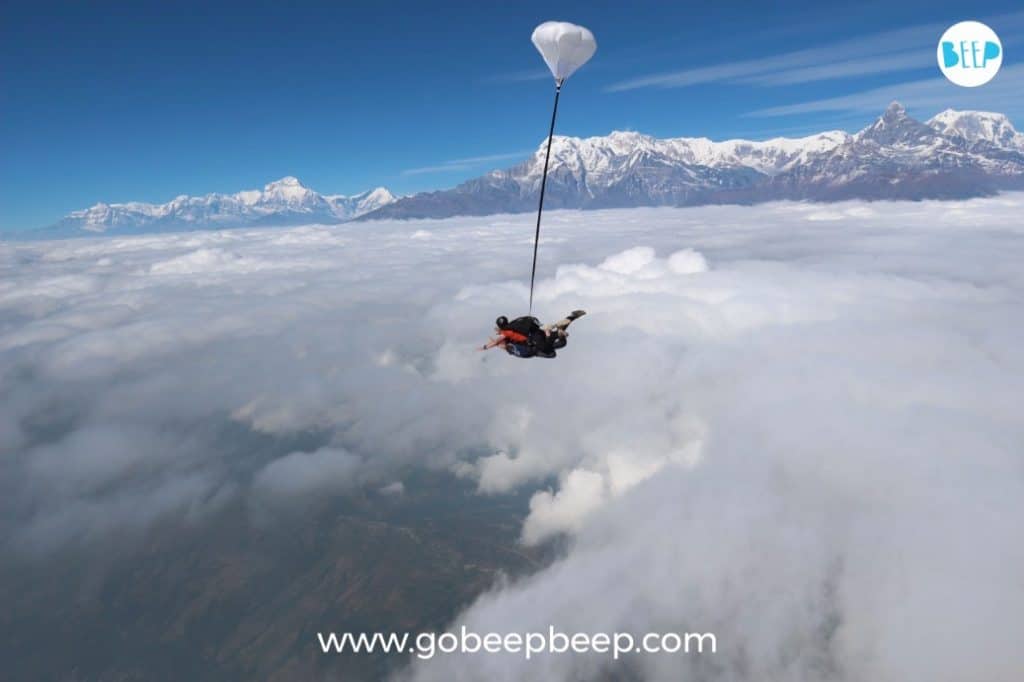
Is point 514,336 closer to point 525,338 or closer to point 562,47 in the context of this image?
point 525,338

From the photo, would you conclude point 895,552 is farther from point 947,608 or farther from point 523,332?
point 523,332

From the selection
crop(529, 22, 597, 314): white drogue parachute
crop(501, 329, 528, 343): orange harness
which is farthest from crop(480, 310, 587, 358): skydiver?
crop(529, 22, 597, 314): white drogue parachute

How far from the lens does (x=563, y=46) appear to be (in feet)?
68.9

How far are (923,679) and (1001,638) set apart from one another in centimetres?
4318

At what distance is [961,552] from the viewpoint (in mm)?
177875

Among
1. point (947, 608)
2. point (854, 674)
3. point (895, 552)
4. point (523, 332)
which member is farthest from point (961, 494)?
point (523, 332)

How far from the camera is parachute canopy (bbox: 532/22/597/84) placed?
20.8m

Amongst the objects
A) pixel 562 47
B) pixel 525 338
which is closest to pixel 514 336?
pixel 525 338

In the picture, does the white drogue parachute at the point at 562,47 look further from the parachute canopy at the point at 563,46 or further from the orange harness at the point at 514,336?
the orange harness at the point at 514,336

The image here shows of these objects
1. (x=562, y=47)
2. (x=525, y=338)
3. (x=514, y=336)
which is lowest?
(x=525, y=338)

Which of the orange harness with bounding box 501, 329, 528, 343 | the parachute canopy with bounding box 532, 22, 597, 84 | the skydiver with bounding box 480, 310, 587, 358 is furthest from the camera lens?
the orange harness with bounding box 501, 329, 528, 343

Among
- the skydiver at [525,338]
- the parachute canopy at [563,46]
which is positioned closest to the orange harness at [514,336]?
the skydiver at [525,338]

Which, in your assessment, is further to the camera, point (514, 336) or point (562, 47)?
point (514, 336)

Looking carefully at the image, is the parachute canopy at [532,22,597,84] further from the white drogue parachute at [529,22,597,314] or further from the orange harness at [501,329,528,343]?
the orange harness at [501,329,528,343]
